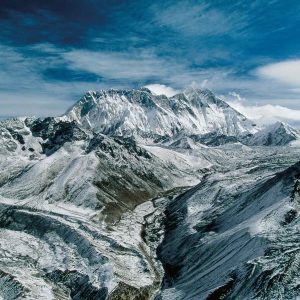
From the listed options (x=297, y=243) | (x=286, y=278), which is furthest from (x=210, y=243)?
(x=286, y=278)

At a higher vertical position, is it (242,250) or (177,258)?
(242,250)

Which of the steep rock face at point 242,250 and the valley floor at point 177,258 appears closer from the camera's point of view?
the steep rock face at point 242,250

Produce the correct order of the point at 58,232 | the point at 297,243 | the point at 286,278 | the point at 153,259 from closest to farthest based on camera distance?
the point at 286,278
the point at 297,243
the point at 153,259
the point at 58,232

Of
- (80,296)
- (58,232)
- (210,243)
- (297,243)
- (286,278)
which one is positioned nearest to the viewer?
(286,278)

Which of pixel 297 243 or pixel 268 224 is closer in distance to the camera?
pixel 297 243

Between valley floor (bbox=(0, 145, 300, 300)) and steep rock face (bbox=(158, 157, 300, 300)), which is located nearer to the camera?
steep rock face (bbox=(158, 157, 300, 300))

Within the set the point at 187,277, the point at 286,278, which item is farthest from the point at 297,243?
the point at 187,277

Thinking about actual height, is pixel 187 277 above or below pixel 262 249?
below

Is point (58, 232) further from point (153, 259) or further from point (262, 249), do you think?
point (262, 249)

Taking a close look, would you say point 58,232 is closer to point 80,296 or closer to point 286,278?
point 80,296

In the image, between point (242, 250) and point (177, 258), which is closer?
point (242, 250)
